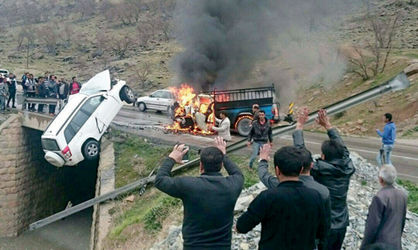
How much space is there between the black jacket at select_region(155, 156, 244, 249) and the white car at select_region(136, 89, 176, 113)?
17.4m

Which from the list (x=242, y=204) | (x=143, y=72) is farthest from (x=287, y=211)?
(x=143, y=72)

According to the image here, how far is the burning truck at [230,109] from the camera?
14.3 meters

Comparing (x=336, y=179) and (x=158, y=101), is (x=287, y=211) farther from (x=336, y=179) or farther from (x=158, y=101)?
(x=158, y=101)

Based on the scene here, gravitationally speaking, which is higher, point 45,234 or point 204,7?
point 204,7

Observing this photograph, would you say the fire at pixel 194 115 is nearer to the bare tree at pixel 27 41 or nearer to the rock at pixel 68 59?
the rock at pixel 68 59

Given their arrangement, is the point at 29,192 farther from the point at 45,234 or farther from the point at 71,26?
the point at 71,26

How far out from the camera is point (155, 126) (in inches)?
657

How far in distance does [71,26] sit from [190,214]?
5481 centimetres

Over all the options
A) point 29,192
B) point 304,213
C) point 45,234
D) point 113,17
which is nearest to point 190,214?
point 304,213

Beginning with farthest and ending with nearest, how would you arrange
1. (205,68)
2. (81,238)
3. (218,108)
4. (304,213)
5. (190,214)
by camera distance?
(205,68), (81,238), (218,108), (190,214), (304,213)

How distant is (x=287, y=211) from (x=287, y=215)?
0.11ft

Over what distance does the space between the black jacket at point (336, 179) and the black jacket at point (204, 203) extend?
115cm

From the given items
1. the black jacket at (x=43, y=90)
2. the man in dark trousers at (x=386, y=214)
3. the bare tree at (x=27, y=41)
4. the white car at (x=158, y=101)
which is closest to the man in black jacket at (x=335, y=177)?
the man in dark trousers at (x=386, y=214)

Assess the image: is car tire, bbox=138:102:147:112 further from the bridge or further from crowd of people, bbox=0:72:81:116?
the bridge
